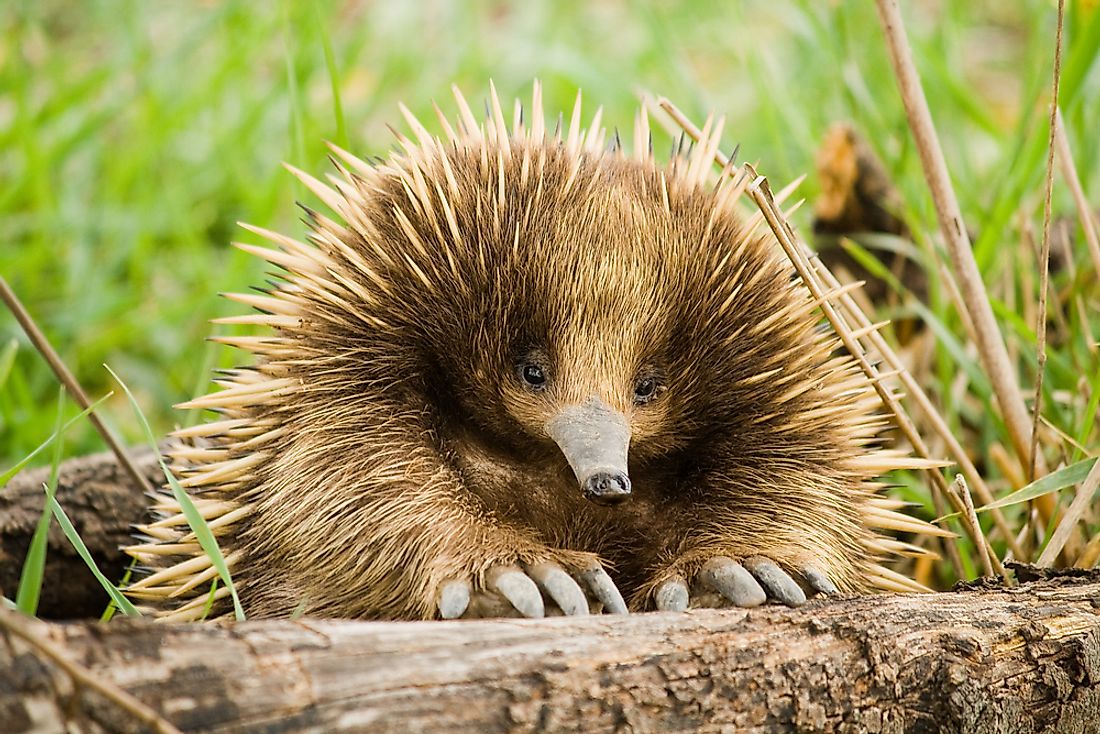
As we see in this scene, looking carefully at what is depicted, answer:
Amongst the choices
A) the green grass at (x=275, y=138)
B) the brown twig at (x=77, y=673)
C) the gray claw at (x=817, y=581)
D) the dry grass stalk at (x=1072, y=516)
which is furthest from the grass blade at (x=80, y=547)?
the dry grass stalk at (x=1072, y=516)

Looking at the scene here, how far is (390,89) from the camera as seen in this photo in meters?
4.52

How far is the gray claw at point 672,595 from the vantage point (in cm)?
166

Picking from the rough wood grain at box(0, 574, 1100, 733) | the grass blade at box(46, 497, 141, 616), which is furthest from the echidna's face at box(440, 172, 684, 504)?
the grass blade at box(46, 497, 141, 616)

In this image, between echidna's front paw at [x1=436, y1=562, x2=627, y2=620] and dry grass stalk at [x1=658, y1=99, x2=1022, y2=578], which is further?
dry grass stalk at [x1=658, y1=99, x2=1022, y2=578]

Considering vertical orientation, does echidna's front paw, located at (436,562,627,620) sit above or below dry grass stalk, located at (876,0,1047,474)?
below

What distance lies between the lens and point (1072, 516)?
1900 millimetres

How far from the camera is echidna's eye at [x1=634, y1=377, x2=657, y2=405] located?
180 centimetres

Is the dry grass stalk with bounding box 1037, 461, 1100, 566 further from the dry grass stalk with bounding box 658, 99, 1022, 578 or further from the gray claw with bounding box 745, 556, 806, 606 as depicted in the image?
A: the gray claw with bounding box 745, 556, 806, 606

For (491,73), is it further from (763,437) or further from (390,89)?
(763,437)

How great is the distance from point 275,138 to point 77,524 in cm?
191

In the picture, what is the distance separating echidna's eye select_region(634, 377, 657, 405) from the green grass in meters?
0.90

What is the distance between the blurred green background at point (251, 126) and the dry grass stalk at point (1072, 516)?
0.63 metres

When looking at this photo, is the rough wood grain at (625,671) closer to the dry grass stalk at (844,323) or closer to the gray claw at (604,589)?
the gray claw at (604,589)

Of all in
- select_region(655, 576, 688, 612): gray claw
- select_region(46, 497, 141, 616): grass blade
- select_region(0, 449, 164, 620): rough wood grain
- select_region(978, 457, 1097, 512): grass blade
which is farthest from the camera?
select_region(0, 449, 164, 620): rough wood grain
